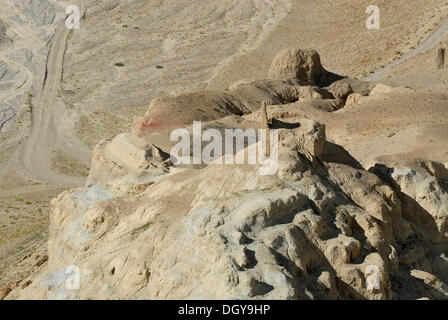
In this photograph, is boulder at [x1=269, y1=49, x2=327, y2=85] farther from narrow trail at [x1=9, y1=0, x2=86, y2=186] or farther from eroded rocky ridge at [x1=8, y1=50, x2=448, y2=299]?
eroded rocky ridge at [x1=8, y1=50, x2=448, y2=299]

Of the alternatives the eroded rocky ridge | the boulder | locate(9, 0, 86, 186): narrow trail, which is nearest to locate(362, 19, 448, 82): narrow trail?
the boulder

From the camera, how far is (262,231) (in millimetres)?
16531

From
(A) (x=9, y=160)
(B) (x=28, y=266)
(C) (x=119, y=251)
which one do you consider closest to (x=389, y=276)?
(C) (x=119, y=251)

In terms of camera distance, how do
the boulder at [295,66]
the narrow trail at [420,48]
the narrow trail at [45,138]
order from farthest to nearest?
the narrow trail at [420,48] → the boulder at [295,66] → the narrow trail at [45,138]

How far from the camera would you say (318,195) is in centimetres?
1816

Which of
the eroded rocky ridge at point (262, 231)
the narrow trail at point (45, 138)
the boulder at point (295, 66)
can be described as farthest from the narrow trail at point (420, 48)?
the eroded rocky ridge at point (262, 231)

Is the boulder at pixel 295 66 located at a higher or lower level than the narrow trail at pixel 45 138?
higher

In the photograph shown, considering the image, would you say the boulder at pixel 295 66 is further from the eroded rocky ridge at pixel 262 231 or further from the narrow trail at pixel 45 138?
the eroded rocky ridge at pixel 262 231

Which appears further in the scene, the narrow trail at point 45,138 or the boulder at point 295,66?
the boulder at point 295,66

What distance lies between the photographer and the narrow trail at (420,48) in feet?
202

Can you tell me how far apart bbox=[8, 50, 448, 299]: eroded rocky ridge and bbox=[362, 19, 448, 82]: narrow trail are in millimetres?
38626

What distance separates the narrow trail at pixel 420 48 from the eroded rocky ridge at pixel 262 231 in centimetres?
3863

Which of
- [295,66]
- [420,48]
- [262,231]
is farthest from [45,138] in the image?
[262,231]

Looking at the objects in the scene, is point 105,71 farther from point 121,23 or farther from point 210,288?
point 210,288
